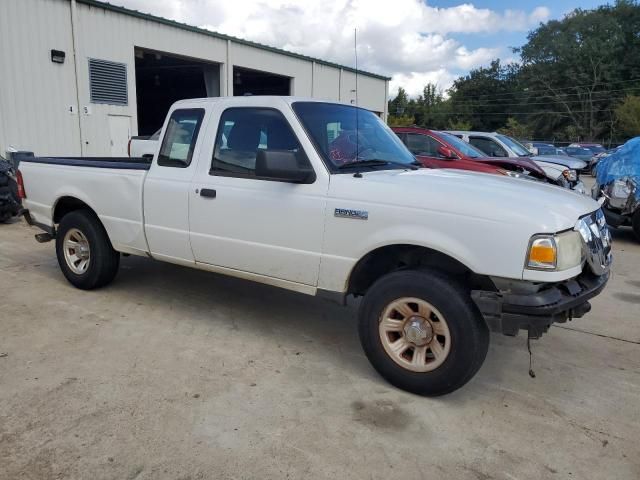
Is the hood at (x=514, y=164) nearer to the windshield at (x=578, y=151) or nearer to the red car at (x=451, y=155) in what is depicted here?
the red car at (x=451, y=155)

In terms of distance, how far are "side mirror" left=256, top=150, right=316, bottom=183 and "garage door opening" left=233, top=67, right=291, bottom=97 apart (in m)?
18.2

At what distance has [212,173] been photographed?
4.35 m

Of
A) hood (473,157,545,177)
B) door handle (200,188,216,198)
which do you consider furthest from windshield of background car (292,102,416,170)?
hood (473,157,545,177)

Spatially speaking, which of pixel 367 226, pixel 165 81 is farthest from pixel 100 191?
pixel 165 81

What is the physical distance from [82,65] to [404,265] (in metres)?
13.2

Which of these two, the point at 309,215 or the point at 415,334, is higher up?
the point at 309,215

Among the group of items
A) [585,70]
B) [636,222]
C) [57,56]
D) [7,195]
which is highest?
[585,70]

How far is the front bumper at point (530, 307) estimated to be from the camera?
3.03 meters

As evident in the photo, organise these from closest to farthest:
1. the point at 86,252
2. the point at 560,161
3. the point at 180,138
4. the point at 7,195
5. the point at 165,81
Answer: the point at 180,138
the point at 86,252
the point at 7,195
the point at 560,161
the point at 165,81

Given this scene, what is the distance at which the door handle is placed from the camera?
14.0 ft

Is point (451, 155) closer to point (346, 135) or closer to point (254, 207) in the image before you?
point (346, 135)

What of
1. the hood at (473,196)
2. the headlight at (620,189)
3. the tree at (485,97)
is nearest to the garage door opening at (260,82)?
the headlight at (620,189)

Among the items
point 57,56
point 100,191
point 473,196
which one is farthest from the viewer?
point 57,56

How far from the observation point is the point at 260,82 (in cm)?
2519
